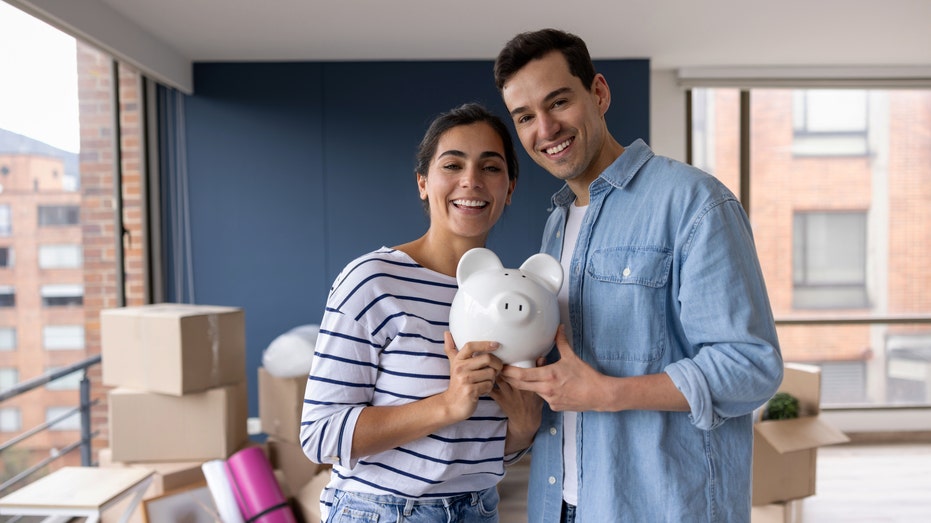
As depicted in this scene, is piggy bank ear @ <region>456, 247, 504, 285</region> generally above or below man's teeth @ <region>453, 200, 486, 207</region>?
below

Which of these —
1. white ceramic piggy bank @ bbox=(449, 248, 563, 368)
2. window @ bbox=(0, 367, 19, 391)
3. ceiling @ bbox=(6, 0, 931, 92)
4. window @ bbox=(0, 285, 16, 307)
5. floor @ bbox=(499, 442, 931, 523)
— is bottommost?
floor @ bbox=(499, 442, 931, 523)

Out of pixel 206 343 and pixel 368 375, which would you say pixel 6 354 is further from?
pixel 368 375

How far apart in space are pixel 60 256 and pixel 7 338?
23.9 inches

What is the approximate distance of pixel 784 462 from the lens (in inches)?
119

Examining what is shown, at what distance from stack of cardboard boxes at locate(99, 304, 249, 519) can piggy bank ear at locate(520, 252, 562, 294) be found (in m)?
2.04

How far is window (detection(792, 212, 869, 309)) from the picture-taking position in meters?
5.23

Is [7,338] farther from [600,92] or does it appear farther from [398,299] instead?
[600,92]

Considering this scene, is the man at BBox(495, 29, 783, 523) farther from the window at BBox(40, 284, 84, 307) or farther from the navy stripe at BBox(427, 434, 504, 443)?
the window at BBox(40, 284, 84, 307)

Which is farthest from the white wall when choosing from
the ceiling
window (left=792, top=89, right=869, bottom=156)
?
window (left=792, top=89, right=869, bottom=156)

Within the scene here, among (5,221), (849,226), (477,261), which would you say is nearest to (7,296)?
(5,221)

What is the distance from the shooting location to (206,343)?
2924mm

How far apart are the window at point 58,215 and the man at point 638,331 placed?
9.53ft

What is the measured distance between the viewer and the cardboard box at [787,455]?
2.97 meters

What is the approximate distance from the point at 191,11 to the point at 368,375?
266cm
